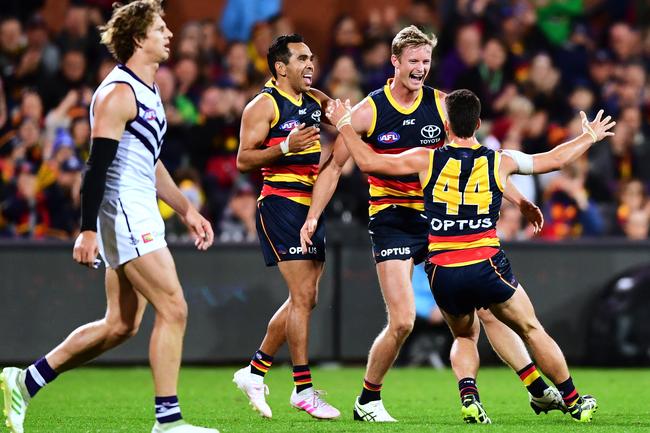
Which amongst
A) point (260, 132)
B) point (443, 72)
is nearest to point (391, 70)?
point (443, 72)

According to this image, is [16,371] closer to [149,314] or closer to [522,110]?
[149,314]

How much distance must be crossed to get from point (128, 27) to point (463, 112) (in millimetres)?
2090

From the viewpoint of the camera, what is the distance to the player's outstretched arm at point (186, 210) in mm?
7055

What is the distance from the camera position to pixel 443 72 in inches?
617

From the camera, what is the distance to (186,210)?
709 centimetres

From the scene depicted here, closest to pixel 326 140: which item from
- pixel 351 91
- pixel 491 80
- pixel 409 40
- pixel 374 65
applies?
pixel 351 91

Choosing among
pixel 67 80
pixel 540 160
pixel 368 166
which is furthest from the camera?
pixel 67 80

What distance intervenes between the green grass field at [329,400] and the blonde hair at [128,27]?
7.27 feet

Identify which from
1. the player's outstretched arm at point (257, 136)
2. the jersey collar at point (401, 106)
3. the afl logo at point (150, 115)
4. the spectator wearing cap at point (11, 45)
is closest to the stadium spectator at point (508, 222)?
the jersey collar at point (401, 106)

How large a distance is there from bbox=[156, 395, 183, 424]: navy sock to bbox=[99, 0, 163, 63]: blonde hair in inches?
73.0

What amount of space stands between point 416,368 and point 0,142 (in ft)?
16.4

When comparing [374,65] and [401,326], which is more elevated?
[374,65]

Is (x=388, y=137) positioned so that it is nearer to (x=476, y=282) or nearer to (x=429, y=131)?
(x=429, y=131)

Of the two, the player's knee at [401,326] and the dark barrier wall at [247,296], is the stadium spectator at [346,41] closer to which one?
the dark barrier wall at [247,296]
